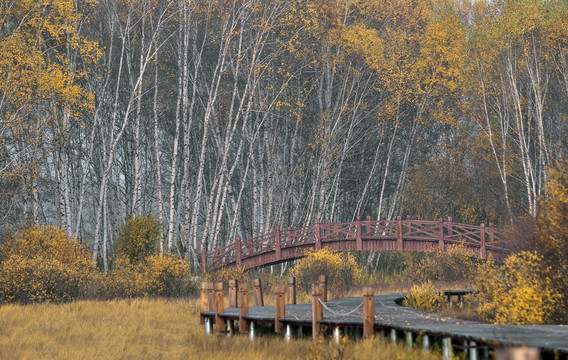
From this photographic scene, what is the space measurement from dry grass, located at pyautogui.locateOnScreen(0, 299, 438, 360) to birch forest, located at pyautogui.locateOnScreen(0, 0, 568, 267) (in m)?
6.54

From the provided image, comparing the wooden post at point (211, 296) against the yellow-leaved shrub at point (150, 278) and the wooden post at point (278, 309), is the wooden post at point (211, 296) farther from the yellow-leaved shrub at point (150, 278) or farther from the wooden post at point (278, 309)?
the yellow-leaved shrub at point (150, 278)

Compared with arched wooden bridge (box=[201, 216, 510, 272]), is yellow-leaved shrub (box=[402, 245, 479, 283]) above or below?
below

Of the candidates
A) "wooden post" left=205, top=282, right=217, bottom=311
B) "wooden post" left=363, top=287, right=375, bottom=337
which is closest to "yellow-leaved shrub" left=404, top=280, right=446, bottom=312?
"wooden post" left=205, top=282, right=217, bottom=311

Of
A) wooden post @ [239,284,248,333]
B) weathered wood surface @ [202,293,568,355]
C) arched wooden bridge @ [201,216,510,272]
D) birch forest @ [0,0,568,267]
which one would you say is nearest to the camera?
weathered wood surface @ [202,293,568,355]

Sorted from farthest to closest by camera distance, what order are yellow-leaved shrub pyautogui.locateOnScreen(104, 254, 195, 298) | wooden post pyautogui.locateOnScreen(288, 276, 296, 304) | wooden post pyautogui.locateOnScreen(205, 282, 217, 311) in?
1. yellow-leaved shrub pyautogui.locateOnScreen(104, 254, 195, 298)
2. wooden post pyautogui.locateOnScreen(288, 276, 296, 304)
3. wooden post pyautogui.locateOnScreen(205, 282, 217, 311)

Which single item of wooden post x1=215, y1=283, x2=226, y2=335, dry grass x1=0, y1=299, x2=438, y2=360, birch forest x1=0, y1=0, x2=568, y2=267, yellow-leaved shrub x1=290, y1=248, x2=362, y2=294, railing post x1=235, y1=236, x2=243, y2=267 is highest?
birch forest x1=0, y1=0, x2=568, y2=267

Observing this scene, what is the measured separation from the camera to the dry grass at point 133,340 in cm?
1127

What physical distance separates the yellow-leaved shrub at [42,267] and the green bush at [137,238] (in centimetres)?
123

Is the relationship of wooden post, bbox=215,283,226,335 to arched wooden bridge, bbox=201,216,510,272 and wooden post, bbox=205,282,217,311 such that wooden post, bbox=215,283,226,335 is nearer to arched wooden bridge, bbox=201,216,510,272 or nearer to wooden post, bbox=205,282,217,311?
wooden post, bbox=205,282,217,311

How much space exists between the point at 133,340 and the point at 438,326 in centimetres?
653

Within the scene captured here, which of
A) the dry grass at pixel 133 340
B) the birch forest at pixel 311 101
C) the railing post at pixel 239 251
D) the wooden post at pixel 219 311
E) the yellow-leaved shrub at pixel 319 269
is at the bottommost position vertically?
the dry grass at pixel 133 340

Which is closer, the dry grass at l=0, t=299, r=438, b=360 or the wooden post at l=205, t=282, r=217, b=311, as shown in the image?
the dry grass at l=0, t=299, r=438, b=360

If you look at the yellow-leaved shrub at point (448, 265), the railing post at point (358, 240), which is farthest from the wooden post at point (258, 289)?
the yellow-leaved shrub at point (448, 265)

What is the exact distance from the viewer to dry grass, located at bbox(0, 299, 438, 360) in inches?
444
